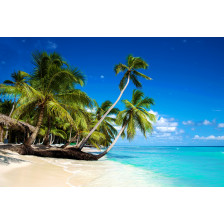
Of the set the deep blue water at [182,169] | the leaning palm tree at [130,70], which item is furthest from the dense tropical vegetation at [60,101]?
the deep blue water at [182,169]

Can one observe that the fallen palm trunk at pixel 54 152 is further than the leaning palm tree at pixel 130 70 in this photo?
No

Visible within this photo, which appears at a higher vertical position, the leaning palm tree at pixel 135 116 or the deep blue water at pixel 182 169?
the leaning palm tree at pixel 135 116

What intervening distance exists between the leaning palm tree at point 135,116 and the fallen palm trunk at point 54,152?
154 centimetres

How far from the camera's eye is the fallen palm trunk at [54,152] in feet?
25.4

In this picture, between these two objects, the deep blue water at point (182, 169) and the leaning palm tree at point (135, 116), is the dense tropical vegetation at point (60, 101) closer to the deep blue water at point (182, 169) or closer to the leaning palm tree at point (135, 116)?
the leaning palm tree at point (135, 116)

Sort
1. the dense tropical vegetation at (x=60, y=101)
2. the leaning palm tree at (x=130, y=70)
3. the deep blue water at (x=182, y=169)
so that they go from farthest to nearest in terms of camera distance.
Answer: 1. the leaning palm tree at (x=130, y=70)
2. the dense tropical vegetation at (x=60, y=101)
3. the deep blue water at (x=182, y=169)

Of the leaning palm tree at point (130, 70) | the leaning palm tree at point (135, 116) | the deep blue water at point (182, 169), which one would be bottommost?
the deep blue water at point (182, 169)

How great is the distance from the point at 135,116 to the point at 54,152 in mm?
5943

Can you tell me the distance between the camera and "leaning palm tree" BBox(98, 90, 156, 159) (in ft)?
36.3

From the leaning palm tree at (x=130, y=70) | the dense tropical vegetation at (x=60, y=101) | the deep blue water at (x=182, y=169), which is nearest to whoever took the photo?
the deep blue water at (x=182, y=169)

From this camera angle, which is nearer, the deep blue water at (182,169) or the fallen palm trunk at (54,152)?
the deep blue water at (182,169)

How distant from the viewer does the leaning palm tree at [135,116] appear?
1108 cm
